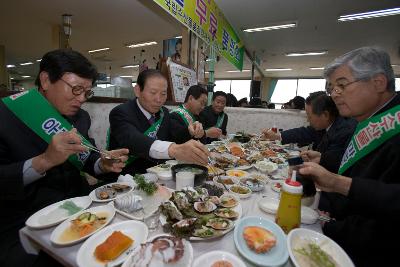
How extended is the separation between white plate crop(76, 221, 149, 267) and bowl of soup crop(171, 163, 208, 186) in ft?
1.64

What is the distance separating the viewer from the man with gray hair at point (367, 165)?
94 centimetres

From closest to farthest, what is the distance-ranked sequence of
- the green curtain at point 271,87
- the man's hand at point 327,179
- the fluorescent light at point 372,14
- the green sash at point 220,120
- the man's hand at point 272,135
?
the man's hand at point 327,179 → the man's hand at point 272,135 → the green sash at point 220,120 → the fluorescent light at point 372,14 → the green curtain at point 271,87

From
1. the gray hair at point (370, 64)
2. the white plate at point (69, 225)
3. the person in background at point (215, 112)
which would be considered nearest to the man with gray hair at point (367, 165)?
the gray hair at point (370, 64)

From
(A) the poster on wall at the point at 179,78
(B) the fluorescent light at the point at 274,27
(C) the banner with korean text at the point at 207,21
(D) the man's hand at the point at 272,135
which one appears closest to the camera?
(C) the banner with korean text at the point at 207,21

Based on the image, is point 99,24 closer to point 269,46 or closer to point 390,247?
point 269,46

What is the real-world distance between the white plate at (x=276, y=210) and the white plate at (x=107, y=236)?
0.62 meters

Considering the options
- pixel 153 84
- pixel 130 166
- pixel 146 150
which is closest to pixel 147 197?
pixel 146 150

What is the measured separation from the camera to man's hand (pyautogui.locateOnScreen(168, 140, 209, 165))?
137 cm

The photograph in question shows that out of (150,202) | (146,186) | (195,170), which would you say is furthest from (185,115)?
(150,202)

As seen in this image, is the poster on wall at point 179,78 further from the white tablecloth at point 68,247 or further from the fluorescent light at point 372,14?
the fluorescent light at point 372,14

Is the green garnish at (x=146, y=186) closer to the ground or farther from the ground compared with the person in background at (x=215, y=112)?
closer to the ground

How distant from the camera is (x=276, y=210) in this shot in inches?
43.4

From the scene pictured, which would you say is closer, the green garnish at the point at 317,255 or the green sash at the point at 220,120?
the green garnish at the point at 317,255

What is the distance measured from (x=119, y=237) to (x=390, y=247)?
118 centimetres
